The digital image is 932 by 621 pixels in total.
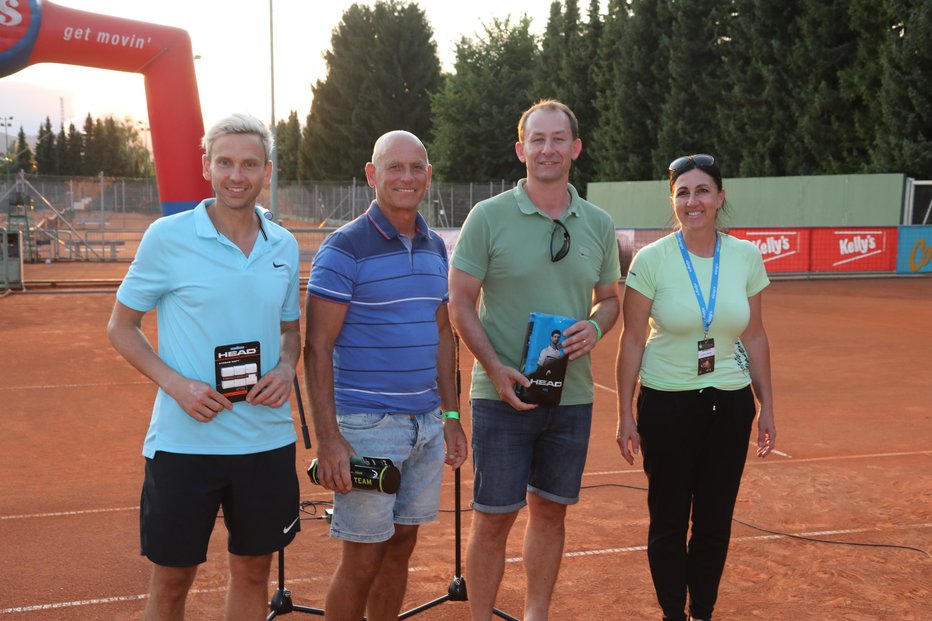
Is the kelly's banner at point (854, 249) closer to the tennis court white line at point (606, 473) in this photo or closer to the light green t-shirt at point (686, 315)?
the tennis court white line at point (606, 473)

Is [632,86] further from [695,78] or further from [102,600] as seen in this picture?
[102,600]

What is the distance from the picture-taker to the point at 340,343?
334 centimetres

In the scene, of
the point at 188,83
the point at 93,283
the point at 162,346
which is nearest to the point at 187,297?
the point at 162,346

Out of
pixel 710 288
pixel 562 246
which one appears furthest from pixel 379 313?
pixel 710 288

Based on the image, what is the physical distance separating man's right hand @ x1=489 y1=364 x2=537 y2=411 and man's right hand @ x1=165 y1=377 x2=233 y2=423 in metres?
1.08

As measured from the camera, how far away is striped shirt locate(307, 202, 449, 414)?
3264mm

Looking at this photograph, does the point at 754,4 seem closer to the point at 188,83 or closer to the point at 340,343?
the point at 188,83

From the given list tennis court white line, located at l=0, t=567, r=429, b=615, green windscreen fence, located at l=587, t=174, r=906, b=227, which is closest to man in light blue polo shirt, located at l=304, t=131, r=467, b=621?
tennis court white line, located at l=0, t=567, r=429, b=615

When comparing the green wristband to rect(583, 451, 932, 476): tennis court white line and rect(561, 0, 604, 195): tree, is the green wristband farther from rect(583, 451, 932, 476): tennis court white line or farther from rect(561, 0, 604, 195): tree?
rect(561, 0, 604, 195): tree

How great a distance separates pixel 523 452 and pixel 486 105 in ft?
165

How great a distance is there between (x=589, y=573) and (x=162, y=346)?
279 centimetres

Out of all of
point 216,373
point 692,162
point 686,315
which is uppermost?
point 692,162

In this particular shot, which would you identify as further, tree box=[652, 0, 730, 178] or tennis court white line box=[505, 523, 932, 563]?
tree box=[652, 0, 730, 178]

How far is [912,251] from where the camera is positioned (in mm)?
23859
